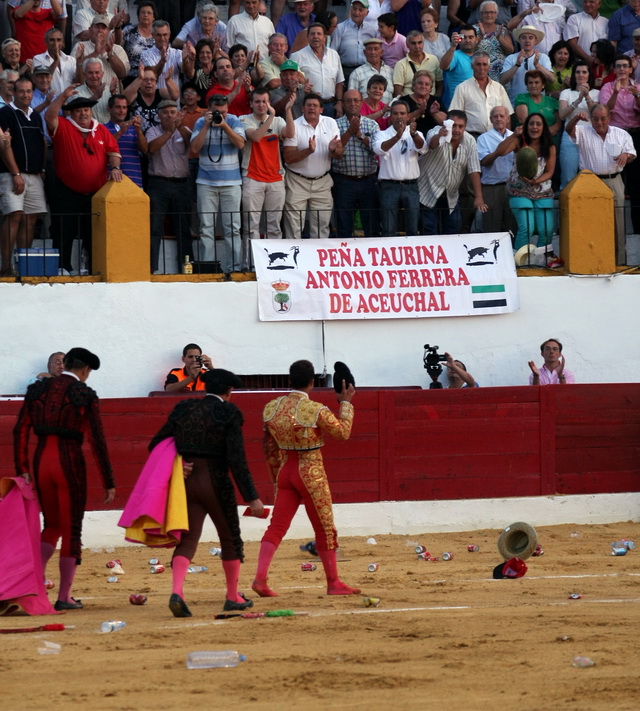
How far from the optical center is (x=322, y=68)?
13430mm

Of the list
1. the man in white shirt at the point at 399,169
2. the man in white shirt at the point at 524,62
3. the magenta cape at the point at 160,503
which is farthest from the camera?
the man in white shirt at the point at 524,62

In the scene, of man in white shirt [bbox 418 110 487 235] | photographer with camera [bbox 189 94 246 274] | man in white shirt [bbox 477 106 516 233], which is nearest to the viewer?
photographer with camera [bbox 189 94 246 274]

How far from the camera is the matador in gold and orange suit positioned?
25.8 ft

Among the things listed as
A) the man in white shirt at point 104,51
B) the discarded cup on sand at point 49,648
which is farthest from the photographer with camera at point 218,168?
the discarded cup on sand at point 49,648

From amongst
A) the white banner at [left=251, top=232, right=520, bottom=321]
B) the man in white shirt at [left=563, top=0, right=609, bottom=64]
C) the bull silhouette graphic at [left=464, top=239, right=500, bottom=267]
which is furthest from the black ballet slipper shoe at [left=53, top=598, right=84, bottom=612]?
the man in white shirt at [left=563, top=0, right=609, bottom=64]

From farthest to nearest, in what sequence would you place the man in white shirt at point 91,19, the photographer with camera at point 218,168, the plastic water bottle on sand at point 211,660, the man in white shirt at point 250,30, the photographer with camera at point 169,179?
the man in white shirt at point 250,30
the man in white shirt at point 91,19
the photographer with camera at point 169,179
the photographer with camera at point 218,168
the plastic water bottle on sand at point 211,660

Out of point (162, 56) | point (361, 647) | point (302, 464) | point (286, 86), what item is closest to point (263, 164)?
point (286, 86)

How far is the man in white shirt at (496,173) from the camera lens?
516 inches

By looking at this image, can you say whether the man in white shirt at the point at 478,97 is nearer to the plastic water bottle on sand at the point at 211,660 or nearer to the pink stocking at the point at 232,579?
the pink stocking at the point at 232,579

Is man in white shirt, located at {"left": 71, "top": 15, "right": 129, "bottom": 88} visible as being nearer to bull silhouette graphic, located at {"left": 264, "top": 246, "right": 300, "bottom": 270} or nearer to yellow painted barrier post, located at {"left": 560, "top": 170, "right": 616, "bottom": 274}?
bull silhouette graphic, located at {"left": 264, "top": 246, "right": 300, "bottom": 270}

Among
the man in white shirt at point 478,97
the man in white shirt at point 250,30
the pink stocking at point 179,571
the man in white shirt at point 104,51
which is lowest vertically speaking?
the pink stocking at point 179,571

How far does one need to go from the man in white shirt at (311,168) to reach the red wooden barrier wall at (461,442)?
1.84 meters

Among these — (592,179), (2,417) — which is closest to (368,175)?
(592,179)

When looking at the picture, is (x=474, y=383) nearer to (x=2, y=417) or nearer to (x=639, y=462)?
(x=639, y=462)
